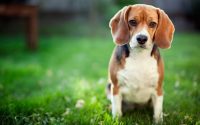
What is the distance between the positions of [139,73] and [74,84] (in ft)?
7.71

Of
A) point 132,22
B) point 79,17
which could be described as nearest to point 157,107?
point 132,22

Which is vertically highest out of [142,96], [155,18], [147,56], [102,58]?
[155,18]

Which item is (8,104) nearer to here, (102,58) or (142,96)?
(142,96)

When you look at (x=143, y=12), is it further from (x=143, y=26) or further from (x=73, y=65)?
(x=73, y=65)

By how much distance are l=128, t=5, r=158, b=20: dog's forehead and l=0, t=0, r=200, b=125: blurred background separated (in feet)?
3.37

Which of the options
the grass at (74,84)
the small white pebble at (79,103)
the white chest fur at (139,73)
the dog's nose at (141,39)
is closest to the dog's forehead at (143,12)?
the dog's nose at (141,39)

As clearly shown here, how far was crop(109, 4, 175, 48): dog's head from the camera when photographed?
3.69 metres

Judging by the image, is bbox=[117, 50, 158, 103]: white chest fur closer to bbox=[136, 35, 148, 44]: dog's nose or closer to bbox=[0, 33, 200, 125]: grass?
bbox=[136, 35, 148, 44]: dog's nose

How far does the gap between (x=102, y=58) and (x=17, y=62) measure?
1.82 metres

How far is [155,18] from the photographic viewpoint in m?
3.75

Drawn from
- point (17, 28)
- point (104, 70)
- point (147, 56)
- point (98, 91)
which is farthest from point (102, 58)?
point (17, 28)

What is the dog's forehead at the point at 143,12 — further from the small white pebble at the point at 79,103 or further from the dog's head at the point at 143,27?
the small white pebble at the point at 79,103

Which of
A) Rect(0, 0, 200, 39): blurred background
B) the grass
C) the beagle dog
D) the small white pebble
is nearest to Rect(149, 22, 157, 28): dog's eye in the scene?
the beagle dog

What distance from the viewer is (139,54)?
12.7 ft
